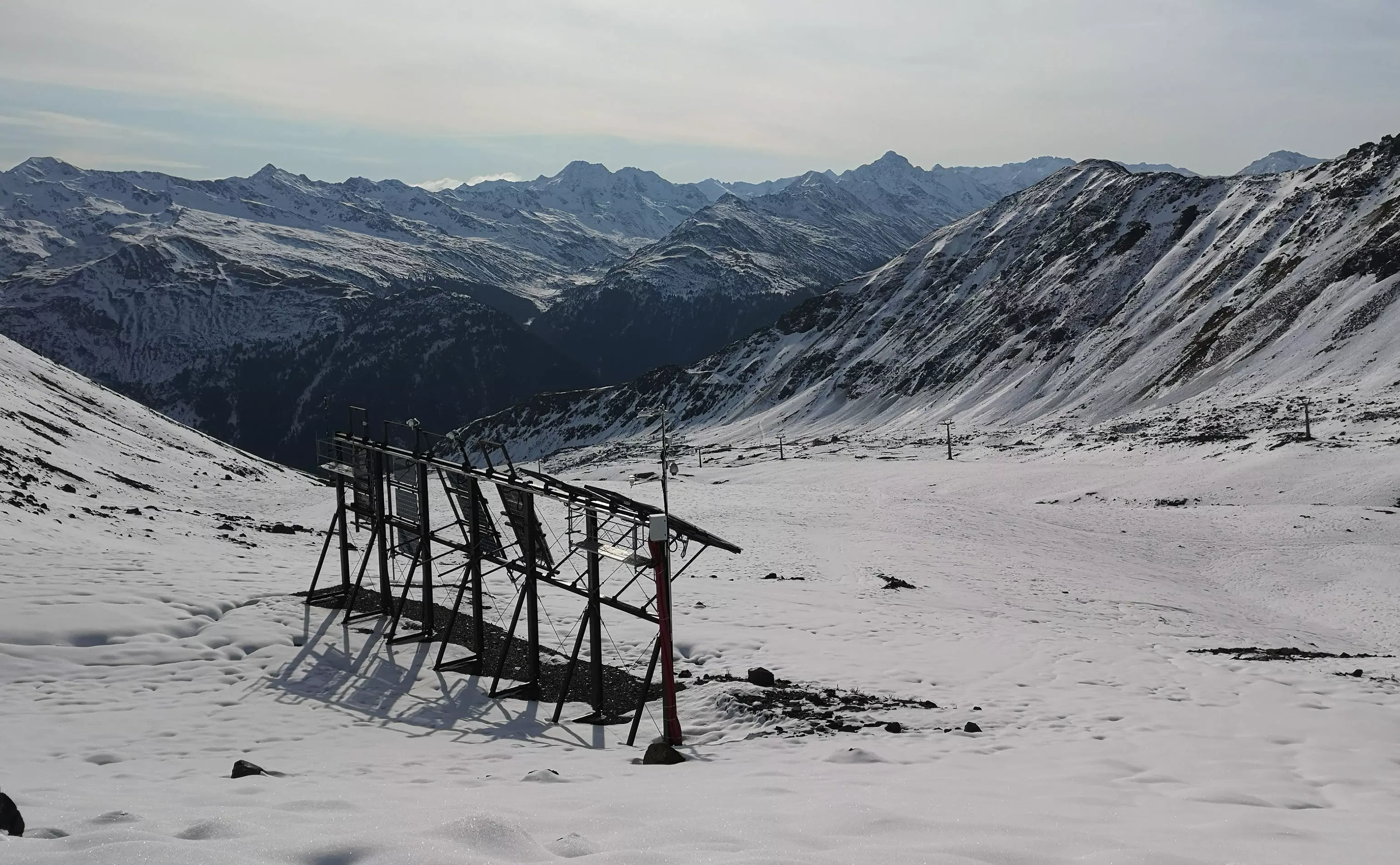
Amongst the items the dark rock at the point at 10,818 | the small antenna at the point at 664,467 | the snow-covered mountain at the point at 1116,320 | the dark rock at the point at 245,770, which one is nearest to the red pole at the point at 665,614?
the small antenna at the point at 664,467

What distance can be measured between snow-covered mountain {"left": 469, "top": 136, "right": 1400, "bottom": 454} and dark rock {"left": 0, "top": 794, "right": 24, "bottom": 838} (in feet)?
249

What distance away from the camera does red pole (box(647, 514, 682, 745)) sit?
1608cm

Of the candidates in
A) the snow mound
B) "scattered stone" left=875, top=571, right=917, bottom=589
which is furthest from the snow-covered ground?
"scattered stone" left=875, top=571, right=917, bottom=589

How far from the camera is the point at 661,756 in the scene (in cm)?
1511

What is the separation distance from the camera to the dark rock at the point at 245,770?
12.6 m

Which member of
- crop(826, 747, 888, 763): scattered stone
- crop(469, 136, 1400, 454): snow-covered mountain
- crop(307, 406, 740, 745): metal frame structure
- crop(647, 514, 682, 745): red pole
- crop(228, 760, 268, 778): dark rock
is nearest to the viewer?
crop(228, 760, 268, 778): dark rock

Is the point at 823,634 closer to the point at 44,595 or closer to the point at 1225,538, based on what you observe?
the point at 44,595

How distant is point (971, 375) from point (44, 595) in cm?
13495

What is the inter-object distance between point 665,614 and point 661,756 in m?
2.63

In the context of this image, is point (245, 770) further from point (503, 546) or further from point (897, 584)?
point (897, 584)

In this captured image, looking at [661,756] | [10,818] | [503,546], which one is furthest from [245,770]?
[503,546]

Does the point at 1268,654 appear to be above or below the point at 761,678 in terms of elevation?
below

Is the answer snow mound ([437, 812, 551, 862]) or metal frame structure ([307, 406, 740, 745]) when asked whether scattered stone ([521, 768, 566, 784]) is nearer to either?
metal frame structure ([307, 406, 740, 745])

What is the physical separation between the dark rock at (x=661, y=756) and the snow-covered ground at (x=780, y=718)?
595 millimetres
